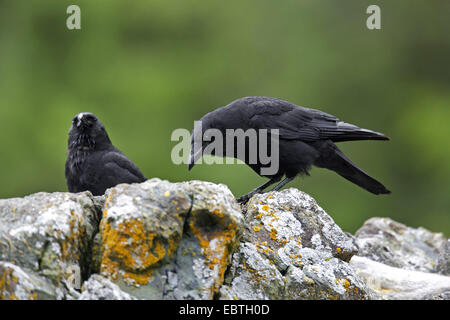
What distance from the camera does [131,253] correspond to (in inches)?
137

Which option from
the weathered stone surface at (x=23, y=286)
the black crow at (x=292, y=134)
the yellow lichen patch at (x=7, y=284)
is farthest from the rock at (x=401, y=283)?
the yellow lichen patch at (x=7, y=284)

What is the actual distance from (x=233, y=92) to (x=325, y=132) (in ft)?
35.8

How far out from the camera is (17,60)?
18703mm

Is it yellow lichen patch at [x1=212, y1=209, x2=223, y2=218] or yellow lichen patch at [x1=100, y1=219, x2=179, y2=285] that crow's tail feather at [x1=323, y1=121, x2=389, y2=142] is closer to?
yellow lichen patch at [x1=212, y1=209, x2=223, y2=218]

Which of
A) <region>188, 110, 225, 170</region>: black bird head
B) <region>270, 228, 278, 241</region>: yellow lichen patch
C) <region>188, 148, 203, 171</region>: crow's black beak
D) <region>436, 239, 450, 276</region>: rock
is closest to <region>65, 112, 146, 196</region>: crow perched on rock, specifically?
<region>188, 148, 203, 171</region>: crow's black beak

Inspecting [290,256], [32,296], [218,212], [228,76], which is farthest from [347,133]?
[228,76]

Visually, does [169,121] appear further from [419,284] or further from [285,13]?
[419,284]

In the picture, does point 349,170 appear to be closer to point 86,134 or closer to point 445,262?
point 445,262

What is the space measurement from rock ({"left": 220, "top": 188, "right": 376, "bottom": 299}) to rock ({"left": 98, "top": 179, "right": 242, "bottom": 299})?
0.22 metres

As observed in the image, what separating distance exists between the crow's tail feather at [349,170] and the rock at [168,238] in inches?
128

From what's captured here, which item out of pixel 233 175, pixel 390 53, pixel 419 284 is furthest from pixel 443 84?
pixel 419 284

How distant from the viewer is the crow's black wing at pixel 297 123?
21.6 feet

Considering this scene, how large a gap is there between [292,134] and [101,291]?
3.72 metres
